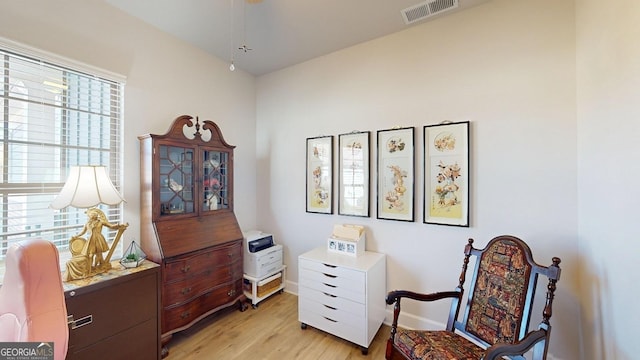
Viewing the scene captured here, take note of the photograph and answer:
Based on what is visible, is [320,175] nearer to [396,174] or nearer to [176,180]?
[396,174]

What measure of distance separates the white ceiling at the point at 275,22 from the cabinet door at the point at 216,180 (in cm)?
116

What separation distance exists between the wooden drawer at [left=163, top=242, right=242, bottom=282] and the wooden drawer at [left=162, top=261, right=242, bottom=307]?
42 mm

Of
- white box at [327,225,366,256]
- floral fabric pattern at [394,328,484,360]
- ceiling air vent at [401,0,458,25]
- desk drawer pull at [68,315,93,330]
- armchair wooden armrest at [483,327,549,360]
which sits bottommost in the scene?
floral fabric pattern at [394,328,484,360]

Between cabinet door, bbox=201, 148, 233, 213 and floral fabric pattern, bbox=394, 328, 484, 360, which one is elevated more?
cabinet door, bbox=201, 148, 233, 213

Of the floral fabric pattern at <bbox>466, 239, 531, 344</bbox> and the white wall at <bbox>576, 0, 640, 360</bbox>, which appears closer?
the white wall at <bbox>576, 0, 640, 360</bbox>

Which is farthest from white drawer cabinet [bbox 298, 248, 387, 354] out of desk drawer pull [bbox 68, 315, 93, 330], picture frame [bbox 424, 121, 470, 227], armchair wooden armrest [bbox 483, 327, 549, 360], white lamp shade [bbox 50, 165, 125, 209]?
white lamp shade [bbox 50, 165, 125, 209]

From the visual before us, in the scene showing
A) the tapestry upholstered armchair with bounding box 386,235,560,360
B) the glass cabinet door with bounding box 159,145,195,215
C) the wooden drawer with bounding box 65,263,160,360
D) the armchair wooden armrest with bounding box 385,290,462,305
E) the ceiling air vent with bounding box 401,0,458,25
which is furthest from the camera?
the glass cabinet door with bounding box 159,145,195,215

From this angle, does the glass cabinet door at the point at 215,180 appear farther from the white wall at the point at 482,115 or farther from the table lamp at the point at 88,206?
the white wall at the point at 482,115

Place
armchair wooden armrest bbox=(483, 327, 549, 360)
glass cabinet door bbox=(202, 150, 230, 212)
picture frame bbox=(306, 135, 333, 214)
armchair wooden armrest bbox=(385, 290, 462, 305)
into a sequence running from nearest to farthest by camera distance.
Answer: armchair wooden armrest bbox=(483, 327, 549, 360), armchair wooden armrest bbox=(385, 290, 462, 305), glass cabinet door bbox=(202, 150, 230, 212), picture frame bbox=(306, 135, 333, 214)

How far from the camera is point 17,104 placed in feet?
5.56

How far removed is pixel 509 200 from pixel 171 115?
313cm

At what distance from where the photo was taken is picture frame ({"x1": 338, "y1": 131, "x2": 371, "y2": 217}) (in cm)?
258

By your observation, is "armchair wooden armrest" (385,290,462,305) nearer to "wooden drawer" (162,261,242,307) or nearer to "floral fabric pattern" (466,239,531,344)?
"floral fabric pattern" (466,239,531,344)

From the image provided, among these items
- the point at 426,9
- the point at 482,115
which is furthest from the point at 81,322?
the point at 426,9
